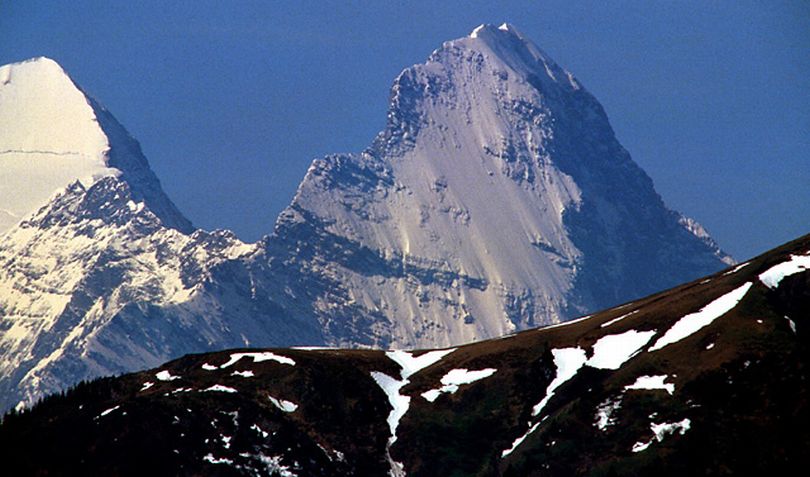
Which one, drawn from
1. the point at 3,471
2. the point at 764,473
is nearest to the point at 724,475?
the point at 764,473

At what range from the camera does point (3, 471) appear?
198 m

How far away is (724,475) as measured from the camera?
19975cm

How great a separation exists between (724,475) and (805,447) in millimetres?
10846

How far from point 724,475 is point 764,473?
5740 millimetres

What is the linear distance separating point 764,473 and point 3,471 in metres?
96.4

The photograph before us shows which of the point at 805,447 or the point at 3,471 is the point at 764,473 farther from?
the point at 3,471

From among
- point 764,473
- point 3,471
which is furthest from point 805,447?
point 3,471

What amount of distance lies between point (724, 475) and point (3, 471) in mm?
92113

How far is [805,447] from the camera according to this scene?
199 m

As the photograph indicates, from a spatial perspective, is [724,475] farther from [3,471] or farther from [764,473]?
[3,471]

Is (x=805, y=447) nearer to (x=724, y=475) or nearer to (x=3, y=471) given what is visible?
(x=724, y=475)

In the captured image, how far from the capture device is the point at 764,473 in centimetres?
19600
